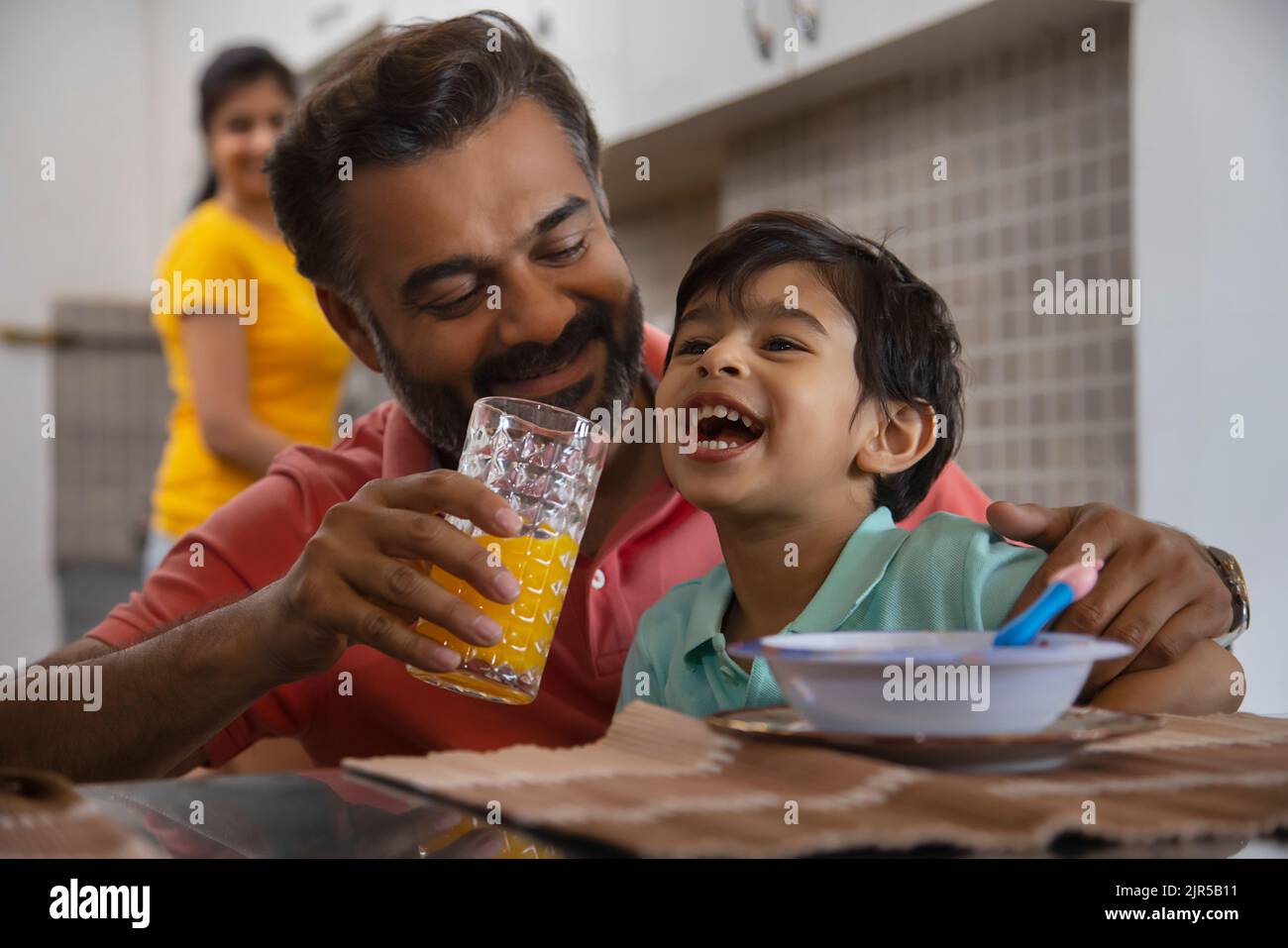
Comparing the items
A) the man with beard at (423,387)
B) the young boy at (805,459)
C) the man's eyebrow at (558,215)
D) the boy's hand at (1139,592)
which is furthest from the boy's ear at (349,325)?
the boy's hand at (1139,592)

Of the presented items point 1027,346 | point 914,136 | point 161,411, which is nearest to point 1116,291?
point 1027,346

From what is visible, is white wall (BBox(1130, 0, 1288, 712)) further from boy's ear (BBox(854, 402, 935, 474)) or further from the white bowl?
the white bowl

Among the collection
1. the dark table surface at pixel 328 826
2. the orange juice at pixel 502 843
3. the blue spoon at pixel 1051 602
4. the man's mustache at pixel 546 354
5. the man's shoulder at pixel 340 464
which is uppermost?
the man's mustache at pixel 546 354

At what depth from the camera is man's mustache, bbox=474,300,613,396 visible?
1.39 meters

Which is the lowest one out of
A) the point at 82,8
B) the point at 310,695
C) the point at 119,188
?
the point at 310,695

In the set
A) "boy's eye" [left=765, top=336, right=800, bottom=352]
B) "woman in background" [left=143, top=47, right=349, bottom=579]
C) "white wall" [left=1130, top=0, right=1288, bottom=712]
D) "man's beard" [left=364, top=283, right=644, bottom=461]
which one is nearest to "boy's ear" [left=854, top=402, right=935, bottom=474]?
"boy's eye" [left=765, top=336, right=800, bottom=352]

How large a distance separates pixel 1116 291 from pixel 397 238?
3.46 feet

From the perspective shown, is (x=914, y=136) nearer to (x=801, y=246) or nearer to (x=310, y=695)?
(x=801, y=246)

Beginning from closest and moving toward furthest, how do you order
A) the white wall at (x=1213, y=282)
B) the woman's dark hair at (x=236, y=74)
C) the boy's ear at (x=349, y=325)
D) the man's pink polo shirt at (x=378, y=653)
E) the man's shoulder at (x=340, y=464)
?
the man's pink polo shirt at (x=378, y=653), the man's shoulder at (x=340, y=464), the boy's ear at (x=349, y=325), the white wall at (x=1213, y=282), the woman's dark hair at (x=236, y=74)

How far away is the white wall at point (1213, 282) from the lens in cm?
187

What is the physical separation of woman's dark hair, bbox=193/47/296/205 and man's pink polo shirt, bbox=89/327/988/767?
4.27 feet

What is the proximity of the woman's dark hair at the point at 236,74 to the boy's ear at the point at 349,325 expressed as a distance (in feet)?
3.62

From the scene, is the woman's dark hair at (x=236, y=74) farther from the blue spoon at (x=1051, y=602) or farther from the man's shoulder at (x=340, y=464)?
the blue spoon at (x=1051, y=602)

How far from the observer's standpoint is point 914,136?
2344 mm
